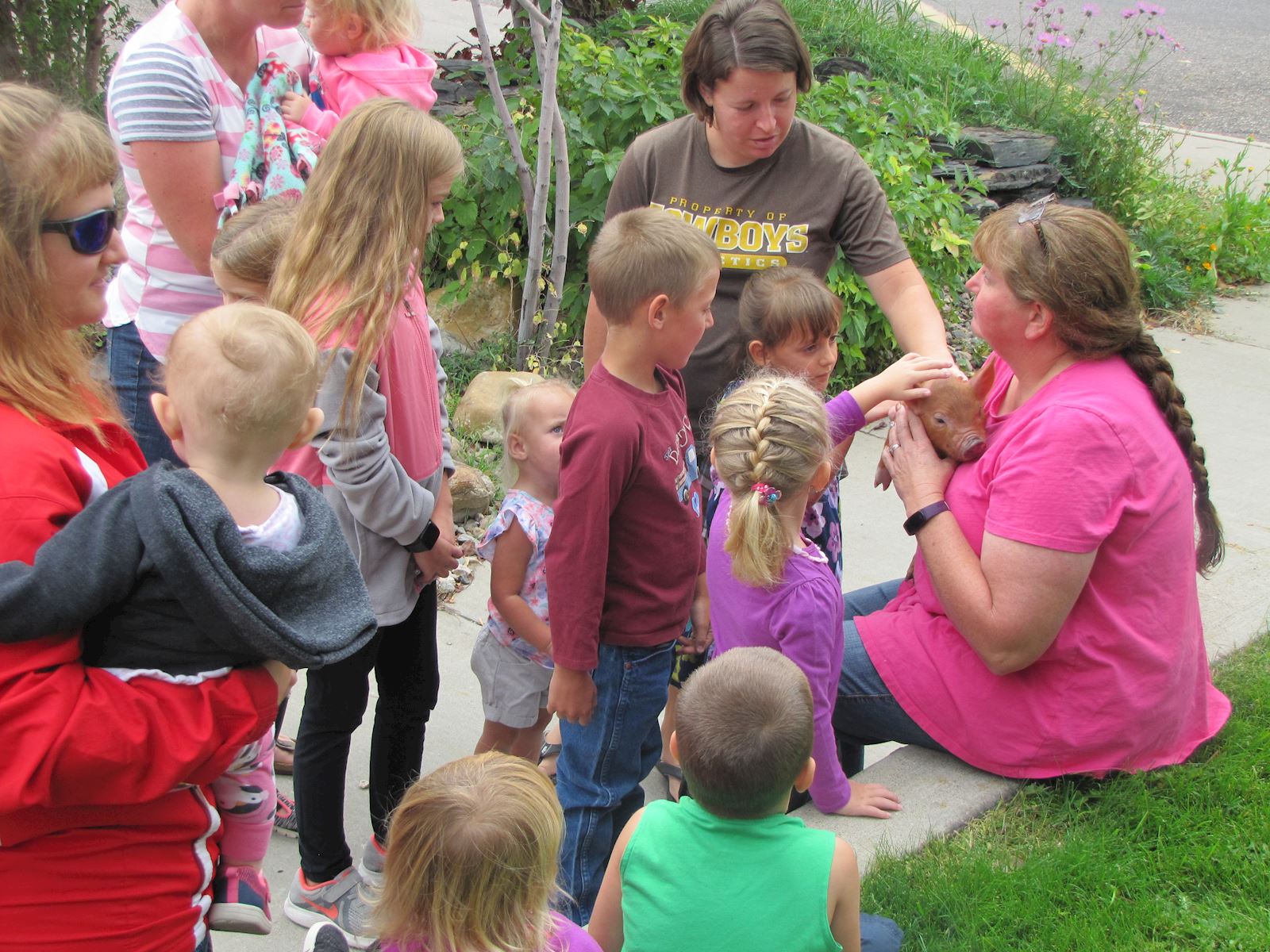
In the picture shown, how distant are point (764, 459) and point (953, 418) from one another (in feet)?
2.11

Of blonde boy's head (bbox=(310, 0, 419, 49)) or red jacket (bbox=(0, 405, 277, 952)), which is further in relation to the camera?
blonde boy's head (bbox=(310, 0, 419, 49))

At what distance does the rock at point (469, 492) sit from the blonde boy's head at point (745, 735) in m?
2.56

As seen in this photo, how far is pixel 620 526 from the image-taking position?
2.38 m

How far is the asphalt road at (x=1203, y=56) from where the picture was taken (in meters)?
10.6

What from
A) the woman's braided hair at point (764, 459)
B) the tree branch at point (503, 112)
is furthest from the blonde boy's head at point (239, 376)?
the tree branch at point (503, 112)

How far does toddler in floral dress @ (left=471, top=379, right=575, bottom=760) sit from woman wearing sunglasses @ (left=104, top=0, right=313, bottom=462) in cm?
79

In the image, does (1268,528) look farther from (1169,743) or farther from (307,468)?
(307,468)

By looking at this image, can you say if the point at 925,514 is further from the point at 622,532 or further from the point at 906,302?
the point at 906,302

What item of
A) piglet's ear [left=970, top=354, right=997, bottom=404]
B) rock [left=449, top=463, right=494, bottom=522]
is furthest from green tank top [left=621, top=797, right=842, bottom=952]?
rock [left=449, top=463, right=494, bottom=522]

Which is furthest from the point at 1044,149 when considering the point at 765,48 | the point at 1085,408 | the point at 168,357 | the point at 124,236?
the point at 168,357

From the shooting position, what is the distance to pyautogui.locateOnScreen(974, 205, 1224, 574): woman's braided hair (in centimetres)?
239

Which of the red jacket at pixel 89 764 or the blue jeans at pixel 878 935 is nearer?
the red jacket at pixel 89 764

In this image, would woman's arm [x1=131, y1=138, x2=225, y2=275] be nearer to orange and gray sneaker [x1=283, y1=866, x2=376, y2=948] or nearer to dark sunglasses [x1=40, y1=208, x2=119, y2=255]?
dark sunglasses [x1=40, y1=208, x2=119, y2=255]

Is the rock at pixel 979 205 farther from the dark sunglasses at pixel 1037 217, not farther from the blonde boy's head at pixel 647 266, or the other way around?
the blonde boy's head at pixel 647 266
